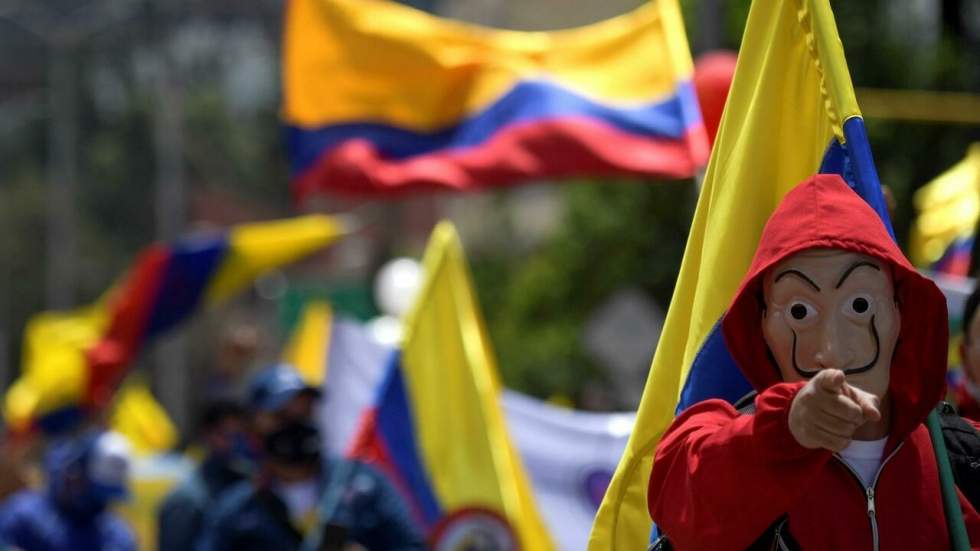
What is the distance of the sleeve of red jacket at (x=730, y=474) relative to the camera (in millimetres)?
3254

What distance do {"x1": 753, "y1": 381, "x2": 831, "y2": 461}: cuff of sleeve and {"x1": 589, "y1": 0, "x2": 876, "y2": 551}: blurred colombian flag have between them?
61 centimetres

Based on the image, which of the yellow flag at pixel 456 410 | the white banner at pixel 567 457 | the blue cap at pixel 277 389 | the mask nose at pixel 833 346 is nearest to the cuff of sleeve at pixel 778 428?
the mask nose at pixel 833 346

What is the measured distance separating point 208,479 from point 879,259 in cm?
670

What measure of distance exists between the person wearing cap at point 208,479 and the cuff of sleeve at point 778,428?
5.91 metres

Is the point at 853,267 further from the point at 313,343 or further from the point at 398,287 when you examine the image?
the point at 398,287

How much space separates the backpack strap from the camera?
367 cm

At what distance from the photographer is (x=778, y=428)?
3.23 m

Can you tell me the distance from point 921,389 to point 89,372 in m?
11.0

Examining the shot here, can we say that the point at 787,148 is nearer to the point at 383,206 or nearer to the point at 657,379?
the point at 657,379

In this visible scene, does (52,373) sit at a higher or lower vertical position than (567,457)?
lower

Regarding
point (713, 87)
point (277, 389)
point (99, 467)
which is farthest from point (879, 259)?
point (99, 467)

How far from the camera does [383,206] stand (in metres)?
42.6

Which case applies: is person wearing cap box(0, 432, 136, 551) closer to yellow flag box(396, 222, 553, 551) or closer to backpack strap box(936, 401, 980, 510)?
yellow flag box(396, 222, 553, 551)

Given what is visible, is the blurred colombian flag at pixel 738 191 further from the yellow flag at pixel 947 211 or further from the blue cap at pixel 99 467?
the blue cap at pixel 99 467
